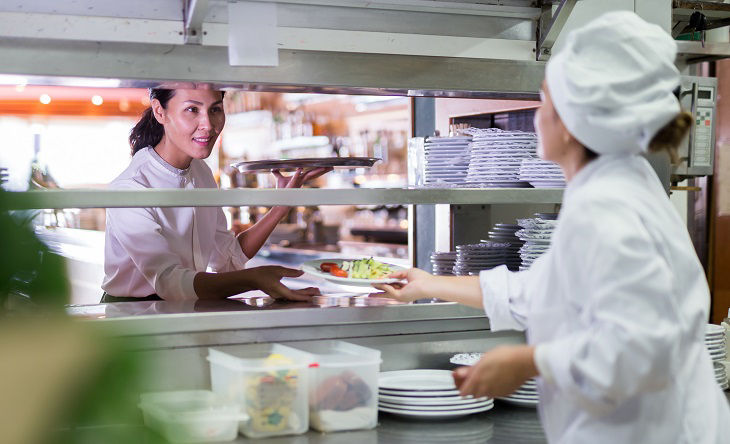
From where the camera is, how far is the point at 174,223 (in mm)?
3252

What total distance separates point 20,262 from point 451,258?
245 centimetres

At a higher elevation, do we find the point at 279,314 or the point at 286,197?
the point at 286,197

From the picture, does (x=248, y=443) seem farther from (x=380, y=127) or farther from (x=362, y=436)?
(x=380, y=127)

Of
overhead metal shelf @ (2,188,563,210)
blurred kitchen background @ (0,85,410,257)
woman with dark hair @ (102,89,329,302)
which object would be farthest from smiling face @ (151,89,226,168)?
blurred kitchen background @ (0,85,410,257)

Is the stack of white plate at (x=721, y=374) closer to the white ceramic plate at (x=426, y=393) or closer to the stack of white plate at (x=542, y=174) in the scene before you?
the stack of white plate at (x=542, y=174)

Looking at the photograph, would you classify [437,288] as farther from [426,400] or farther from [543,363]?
[543,363]

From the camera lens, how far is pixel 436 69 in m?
2.28

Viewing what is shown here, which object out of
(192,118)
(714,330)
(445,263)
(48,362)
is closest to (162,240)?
(192,118)

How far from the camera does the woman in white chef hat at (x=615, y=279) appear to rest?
49.2 inches

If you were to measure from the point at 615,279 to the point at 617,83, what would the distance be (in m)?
0.31

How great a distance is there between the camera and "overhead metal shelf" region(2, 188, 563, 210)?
1.86 m

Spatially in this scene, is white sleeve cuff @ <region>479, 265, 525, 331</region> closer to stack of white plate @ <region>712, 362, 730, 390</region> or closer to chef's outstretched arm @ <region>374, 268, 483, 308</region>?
chef's outstretched arm @ <region>374, 268, 483, 308</region>

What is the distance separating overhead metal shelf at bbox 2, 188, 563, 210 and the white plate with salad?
0.65 ft

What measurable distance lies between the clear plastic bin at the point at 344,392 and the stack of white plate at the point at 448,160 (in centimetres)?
75
